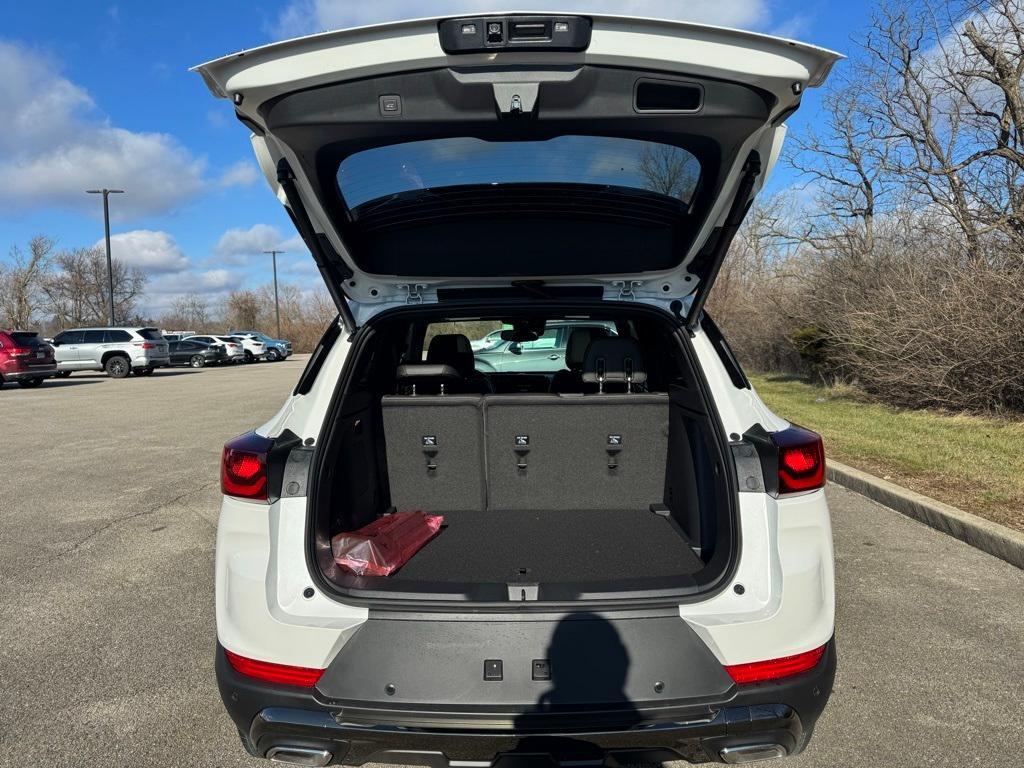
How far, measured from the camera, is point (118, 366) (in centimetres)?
2492

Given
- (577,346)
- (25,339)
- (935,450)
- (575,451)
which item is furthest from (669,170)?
(25,339)

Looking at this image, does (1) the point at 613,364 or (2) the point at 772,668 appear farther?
(1) the point at 613,364

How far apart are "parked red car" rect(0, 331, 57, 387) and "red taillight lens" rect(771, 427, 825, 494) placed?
23.1 meters

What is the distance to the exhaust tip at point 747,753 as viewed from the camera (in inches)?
74.9

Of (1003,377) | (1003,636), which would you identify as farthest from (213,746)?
(1003,377)

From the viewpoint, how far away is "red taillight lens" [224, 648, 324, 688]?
1.95 meters

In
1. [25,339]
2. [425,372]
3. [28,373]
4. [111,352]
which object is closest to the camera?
[425,372]

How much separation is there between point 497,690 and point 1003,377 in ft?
30.3

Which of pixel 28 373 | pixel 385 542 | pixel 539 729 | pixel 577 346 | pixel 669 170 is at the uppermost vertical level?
pixel 669 170

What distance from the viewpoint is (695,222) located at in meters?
2.62

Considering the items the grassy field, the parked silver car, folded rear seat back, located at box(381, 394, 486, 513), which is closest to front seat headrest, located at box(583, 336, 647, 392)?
folded rear seat back, located at box(381, 394, 486, 513)

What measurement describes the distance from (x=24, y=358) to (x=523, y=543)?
72.3 feet

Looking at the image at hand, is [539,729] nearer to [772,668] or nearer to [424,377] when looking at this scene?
[772,668]

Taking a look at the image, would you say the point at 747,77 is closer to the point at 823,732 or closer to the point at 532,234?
the point at 532,234
